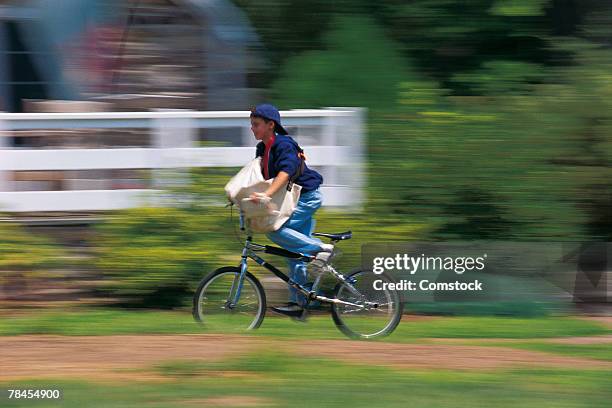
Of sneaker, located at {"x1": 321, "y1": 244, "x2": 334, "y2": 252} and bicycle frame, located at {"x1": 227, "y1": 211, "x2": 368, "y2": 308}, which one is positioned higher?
sneaker, located at {"x1": 321, "y1": 244, "x2": 334, "y2": 252}

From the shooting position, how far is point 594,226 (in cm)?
1041

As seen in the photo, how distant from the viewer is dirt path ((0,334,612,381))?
6.50 metres

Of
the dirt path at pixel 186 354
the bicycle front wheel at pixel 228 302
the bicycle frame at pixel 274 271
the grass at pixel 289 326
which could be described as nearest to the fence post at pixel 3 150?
the grass at pixel 289 326

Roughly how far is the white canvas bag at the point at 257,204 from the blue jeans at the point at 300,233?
97mm

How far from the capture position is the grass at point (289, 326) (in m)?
8.01

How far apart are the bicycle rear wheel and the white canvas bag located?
75cm

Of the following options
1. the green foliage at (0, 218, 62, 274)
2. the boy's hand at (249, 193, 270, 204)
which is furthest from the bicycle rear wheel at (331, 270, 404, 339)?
the green foliage at (0, 218, 62, 274)

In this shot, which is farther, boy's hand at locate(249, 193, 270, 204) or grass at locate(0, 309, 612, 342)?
grass at locate(0, 309, 612, 342)

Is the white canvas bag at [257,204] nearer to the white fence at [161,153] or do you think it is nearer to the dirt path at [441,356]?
the dirt path at [441,356]

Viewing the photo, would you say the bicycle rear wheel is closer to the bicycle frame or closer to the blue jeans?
the bicycle frame

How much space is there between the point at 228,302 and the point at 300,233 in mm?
778

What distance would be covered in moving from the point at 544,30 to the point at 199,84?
4.30 m

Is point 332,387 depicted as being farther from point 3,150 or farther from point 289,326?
point 3,150

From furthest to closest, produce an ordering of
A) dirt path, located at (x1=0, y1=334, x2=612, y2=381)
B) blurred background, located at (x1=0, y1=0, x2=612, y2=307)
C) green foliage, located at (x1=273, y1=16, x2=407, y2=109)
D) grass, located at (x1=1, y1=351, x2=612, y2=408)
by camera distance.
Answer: green foliage, located at (x1=273, y1=16, x2=407, y2=109)
blurred background, located at (x1=0, y1=0, x2=612, y2=307)
dirt path, located at (x1=0, y1=334, x2=612, y2=381)
grass, located at (x1=1, y1=351, x2=612, y2=408)
